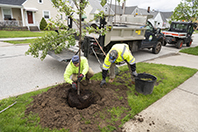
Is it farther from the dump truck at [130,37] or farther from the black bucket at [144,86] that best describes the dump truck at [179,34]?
the black bucket at [144,86]

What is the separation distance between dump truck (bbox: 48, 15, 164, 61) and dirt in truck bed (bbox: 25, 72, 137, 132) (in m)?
1.81

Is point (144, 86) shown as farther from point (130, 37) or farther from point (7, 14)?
point (7, 14)

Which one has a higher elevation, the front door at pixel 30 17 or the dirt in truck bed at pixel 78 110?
the front door at pixel 30 17

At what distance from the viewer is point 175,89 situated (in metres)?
4.64

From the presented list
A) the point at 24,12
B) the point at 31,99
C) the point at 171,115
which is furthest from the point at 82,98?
the point at 24,12

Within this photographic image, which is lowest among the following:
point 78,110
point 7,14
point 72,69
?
point 78,110

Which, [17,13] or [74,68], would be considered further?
[17,13]

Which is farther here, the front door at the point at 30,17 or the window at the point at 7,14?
the front door at the point at 30,17

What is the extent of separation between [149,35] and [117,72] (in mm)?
4535

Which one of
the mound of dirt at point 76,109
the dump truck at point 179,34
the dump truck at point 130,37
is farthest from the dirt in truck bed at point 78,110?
the dump truck at point 179,34

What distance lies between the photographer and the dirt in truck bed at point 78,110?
2.80m

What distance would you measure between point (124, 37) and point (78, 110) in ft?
16.1

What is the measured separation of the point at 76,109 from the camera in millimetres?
3170

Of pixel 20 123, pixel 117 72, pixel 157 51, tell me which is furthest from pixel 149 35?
pixel 20 123
